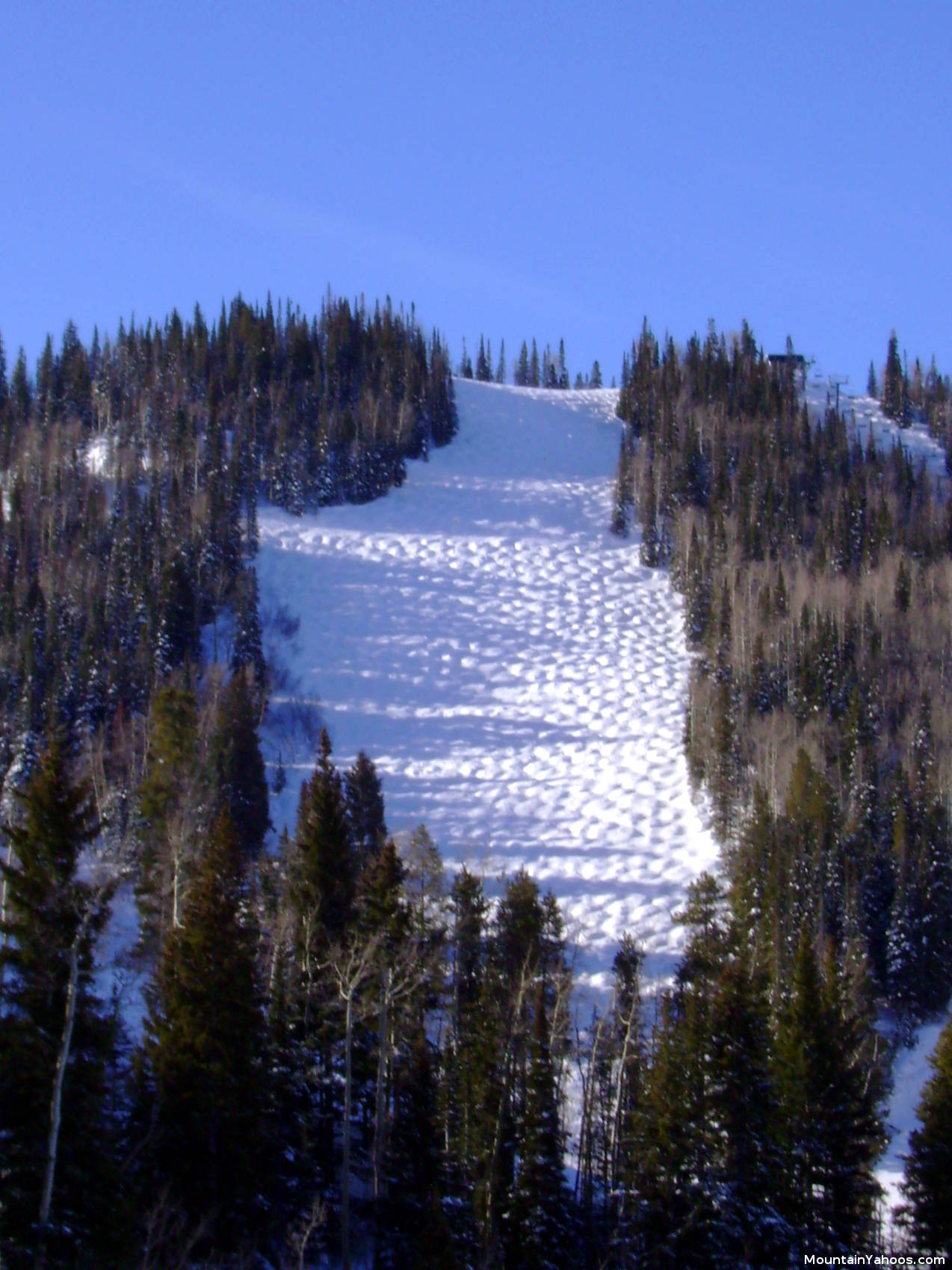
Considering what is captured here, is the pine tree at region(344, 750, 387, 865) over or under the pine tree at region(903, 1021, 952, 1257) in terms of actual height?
over

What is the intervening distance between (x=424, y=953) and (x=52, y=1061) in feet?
57.7

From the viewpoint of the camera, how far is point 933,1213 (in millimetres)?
29406

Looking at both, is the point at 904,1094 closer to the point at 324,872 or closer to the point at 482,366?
the point at 324,872

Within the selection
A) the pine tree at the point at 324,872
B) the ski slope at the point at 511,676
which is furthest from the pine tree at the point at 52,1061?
the ski slope at the point at 511,676

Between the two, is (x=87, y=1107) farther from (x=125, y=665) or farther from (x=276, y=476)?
(x=276, y=476)

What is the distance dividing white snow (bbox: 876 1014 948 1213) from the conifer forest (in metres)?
0.89

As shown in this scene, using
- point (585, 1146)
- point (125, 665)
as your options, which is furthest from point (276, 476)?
point (585, 1146)

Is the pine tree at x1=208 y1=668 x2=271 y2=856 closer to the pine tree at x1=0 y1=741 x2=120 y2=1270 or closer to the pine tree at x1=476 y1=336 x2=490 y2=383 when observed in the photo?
the pine tree at x1=0 y1=741 x2=120 y2=1270

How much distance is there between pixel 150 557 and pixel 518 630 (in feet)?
87.0

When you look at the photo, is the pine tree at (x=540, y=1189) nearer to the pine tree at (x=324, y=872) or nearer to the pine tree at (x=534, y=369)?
the pine tree at (x=324, y=872)

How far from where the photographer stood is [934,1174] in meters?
29.7

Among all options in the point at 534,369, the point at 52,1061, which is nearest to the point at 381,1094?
the point at 52,1061

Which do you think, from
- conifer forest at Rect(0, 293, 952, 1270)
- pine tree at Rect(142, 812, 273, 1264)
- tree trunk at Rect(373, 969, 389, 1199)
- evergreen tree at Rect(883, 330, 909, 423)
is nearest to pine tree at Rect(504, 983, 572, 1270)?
conifer forest at Rect(0, 293, 952, 1270)

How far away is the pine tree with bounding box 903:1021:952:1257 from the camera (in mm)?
29203
